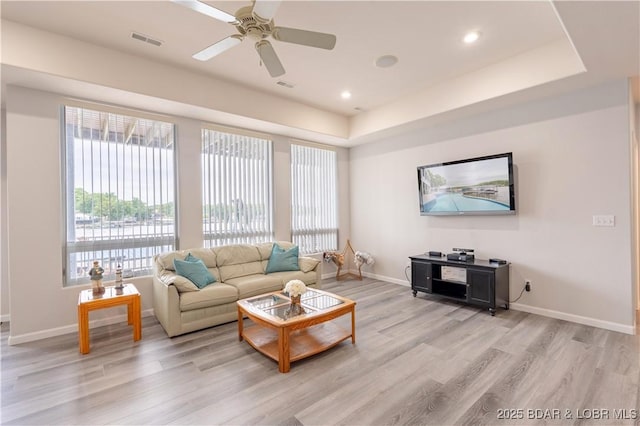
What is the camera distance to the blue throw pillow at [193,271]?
12.2ft

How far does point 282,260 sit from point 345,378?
2.41 meters

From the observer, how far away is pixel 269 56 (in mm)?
2609

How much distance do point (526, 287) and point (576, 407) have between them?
2.18 metres

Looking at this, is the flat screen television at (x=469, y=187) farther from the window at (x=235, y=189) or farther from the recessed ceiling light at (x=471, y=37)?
the window at (x=235, y=189)

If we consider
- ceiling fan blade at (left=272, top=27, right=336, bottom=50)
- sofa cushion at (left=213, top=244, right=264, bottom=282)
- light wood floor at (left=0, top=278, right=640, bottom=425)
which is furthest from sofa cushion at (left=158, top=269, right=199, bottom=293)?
ceiling fan blade at (left=272, top=27, right=336, bottom=50)

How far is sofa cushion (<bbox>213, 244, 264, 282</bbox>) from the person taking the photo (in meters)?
4.32

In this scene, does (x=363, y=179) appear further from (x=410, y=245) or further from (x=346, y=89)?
(x=346, y=89)

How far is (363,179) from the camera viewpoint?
20.7 ft

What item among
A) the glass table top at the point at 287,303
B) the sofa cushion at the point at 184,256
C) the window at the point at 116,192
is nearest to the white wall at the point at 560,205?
the glass table top at the point at 287,303

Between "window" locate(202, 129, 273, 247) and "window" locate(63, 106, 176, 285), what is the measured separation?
524 millimetres

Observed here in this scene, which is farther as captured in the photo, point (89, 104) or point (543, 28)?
point (89, 104)

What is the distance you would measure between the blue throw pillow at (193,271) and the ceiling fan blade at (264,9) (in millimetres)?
2889

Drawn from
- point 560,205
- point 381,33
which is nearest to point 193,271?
point 381,33

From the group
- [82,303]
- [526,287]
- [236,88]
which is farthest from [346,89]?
[82,303]
